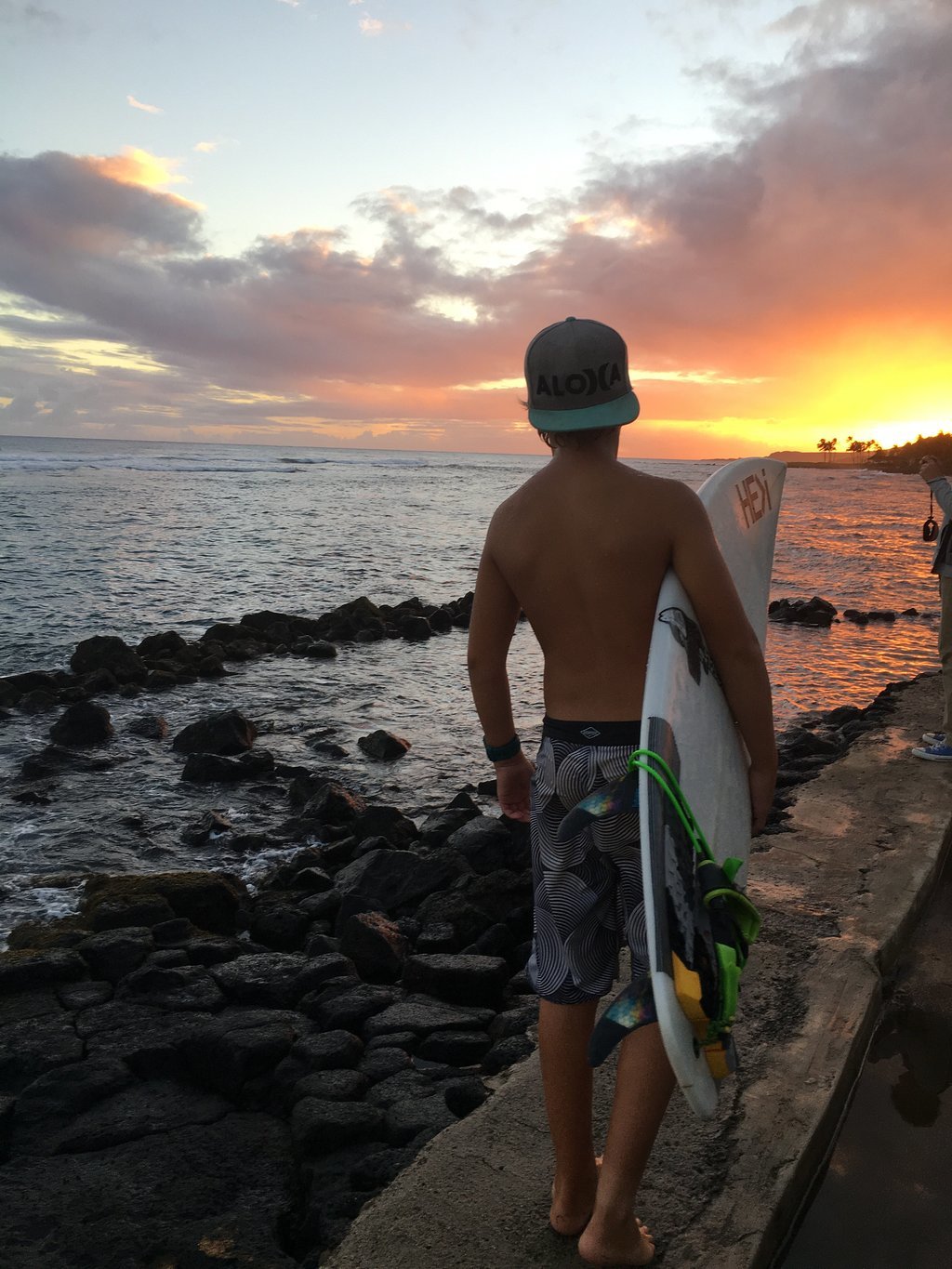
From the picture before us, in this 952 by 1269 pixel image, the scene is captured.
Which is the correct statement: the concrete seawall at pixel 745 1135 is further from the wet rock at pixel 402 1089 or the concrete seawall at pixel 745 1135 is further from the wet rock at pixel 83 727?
the wet rock at pixel 83 727

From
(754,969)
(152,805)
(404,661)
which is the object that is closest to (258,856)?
(152,805)

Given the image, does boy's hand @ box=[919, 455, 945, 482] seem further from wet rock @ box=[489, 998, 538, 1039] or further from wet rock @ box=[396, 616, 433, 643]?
wet rock @ box=[396, 616, 433, 643]

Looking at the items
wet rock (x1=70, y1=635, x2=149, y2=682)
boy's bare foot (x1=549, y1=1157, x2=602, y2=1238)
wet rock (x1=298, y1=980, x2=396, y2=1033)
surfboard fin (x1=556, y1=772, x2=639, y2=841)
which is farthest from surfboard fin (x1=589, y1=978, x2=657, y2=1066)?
wet rock (x1=70, y1=635, x2=149, y2=682)

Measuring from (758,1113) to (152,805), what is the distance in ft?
19.5

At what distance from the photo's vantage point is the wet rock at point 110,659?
11.5 meters

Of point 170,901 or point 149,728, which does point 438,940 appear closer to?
point 170,901

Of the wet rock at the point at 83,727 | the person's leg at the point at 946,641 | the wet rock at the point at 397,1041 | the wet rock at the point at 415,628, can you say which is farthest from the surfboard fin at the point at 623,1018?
the wet rock at the point at 415,628

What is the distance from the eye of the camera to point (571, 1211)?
2.24 meters

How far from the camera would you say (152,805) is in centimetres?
754

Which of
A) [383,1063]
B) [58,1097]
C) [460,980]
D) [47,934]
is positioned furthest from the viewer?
[47,934]

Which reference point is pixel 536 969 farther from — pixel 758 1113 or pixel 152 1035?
pixel 152 1035

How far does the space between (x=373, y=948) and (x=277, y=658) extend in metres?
8.98

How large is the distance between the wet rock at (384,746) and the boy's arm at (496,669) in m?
6.04

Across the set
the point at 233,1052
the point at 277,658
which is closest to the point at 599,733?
the point at 233,1052
